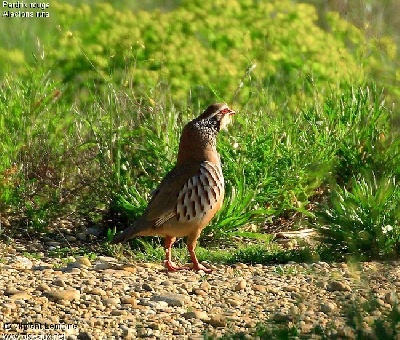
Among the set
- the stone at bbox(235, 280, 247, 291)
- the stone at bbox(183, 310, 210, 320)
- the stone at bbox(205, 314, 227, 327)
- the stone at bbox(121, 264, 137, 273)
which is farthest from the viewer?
the stone at bbox(121, 264, 137, 273)

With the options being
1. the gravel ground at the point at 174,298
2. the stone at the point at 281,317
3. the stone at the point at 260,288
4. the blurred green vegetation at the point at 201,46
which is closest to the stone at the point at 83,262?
the gravel ground at the point at 174,298

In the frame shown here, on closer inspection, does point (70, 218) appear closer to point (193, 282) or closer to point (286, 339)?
point (193, 282)

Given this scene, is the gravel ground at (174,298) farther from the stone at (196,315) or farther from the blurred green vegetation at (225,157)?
the blurred green vegetation at (225,157)

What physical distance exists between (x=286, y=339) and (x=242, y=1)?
34.5ft

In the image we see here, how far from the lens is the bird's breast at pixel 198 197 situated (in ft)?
21.9

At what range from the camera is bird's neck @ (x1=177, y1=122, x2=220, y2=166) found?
6832mm

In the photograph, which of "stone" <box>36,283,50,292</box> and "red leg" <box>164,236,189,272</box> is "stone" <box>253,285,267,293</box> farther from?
"stone" <box>36,283,50,292</box>

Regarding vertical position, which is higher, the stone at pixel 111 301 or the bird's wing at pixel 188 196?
the bird's wing at pixel 188 196

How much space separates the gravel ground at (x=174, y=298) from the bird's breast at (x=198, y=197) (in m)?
0.40

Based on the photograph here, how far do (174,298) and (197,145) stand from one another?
140cm

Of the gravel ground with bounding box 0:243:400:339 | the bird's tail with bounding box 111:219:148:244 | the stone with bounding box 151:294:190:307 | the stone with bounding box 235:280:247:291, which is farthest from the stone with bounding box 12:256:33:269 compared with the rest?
the stone with bounding box 235:280:247:291

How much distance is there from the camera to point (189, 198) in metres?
6.68

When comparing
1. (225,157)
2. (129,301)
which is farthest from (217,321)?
(225,157)

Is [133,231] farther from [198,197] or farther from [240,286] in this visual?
[240,286]
